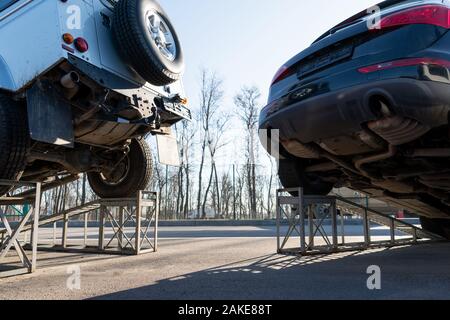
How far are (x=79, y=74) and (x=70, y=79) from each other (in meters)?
0.16

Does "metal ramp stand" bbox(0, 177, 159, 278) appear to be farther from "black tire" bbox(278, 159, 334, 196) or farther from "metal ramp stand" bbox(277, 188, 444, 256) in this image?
"black tire" bbox(278, 159, 334, 196)

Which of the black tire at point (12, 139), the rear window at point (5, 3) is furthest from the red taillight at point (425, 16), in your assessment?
the rear window at point (5, 3)

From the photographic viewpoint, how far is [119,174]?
6496mm

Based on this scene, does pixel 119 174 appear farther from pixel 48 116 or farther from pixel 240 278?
pixel 240 278

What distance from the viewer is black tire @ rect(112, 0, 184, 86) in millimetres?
4418

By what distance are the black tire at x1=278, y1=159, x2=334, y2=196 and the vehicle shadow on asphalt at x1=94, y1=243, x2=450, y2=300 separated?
2.96 feet

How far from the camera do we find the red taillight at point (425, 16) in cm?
295

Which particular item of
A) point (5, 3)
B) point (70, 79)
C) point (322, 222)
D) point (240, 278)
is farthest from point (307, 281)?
point (5, 3)

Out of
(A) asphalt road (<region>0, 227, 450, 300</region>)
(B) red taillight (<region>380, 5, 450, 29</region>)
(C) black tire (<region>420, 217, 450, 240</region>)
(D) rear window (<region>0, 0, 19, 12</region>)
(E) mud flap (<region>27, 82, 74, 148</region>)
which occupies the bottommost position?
(A) asphalt road (<region>0, 227, 450, 300</region>)

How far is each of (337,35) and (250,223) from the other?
52.8 feet

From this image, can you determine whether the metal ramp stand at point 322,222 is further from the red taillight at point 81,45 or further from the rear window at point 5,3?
the rear window at point 5,3

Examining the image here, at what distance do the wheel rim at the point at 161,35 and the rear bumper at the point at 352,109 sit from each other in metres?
1.57

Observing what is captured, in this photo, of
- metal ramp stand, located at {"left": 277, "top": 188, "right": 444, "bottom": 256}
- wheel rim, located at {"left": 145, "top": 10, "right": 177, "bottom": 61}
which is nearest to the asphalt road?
metal ramp stand, located at {"left": 277, "top": 188, "right": 444, "bottom": 256}
